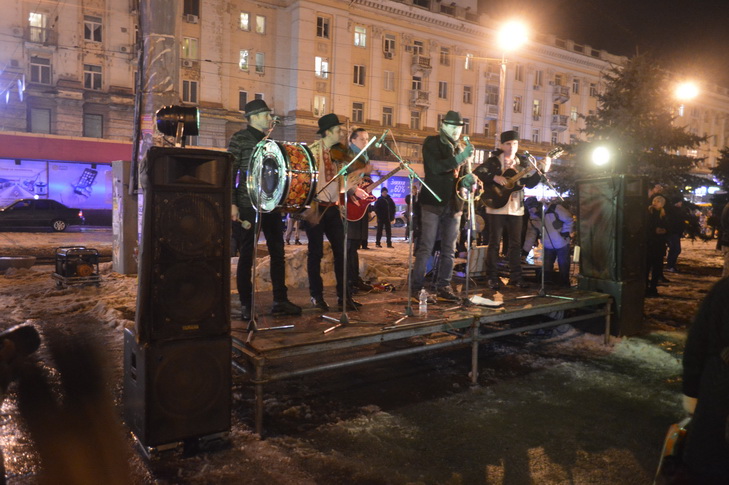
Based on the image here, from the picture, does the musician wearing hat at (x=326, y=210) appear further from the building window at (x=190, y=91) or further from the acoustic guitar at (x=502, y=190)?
the building window at (x=190, y=91)

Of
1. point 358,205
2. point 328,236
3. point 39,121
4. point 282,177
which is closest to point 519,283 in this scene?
point 358,205

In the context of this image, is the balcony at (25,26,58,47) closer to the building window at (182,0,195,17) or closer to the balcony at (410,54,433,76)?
the building window at (182,0,195,17)

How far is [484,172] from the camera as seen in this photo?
8.43 metres

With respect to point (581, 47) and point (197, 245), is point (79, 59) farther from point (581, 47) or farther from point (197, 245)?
point (581, 47)

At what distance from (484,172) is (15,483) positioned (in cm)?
675

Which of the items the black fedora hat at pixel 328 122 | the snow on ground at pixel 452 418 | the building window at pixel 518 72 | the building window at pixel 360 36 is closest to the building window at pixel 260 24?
the building window at pixel 360 36

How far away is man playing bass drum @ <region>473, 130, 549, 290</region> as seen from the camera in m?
8.41

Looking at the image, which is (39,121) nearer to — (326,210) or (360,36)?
(360,36)

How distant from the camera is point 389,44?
46844 millimetres

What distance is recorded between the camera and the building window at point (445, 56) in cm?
4950

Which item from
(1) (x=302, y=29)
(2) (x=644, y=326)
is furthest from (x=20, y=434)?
(1) (x=302, y=29)

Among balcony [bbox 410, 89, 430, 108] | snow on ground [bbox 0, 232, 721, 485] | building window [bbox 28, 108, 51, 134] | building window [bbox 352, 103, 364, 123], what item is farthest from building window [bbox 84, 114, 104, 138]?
snow on ground [bbox 0, 232, 721, 485]

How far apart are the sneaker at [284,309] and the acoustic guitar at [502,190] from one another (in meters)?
3.68

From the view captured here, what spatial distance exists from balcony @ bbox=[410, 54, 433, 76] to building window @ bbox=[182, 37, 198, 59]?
17.9 metres
